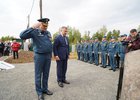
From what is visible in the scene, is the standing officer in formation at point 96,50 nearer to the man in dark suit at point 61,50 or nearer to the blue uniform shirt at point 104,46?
the blue uniform shirt at point 104,46

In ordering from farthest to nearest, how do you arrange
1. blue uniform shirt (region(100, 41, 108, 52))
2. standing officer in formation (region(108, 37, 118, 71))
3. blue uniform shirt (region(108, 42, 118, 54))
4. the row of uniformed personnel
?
blue uniform shirt (region(100, 41, 108, 52)) → blue uniform shirt (region(108, 42, 118, 54)) → standing officer in formation (region(108, 37, 118, 71)) → the row of uniformed personnel

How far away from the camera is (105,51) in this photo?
35.9ft

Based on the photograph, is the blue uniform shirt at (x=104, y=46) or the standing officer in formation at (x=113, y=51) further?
the blue uniform shirt at (x=104, y=46)

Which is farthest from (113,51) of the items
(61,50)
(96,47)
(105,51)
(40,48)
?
(40,48)

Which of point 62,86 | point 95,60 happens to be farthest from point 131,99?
point 95,60

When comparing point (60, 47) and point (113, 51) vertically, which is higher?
point (60, 47)

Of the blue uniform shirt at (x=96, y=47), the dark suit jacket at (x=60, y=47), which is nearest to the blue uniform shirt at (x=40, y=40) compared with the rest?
the dark suit jacket at (x=60, y=47)

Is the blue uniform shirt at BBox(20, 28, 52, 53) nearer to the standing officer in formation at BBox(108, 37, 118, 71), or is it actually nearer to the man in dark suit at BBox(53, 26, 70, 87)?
the man in dark suit at BBox(53, 26, 70, 87)

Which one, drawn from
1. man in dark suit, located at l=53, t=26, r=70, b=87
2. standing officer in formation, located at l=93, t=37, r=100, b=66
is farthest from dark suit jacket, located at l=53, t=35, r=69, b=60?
standing officer in formation, located at l=93, t=37, r=100, b=66

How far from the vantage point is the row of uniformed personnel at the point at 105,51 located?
9555mm

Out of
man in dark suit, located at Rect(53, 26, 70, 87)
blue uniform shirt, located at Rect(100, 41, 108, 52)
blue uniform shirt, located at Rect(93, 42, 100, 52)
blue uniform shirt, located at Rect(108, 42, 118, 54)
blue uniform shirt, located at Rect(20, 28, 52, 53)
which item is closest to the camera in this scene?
blue uniform shirt, located at Rect(20, 28, 52, 53)

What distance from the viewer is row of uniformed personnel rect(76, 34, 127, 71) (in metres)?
9.55

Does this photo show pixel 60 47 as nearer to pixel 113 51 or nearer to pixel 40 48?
pixel 40 48

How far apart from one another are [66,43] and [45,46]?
62.5 inches
